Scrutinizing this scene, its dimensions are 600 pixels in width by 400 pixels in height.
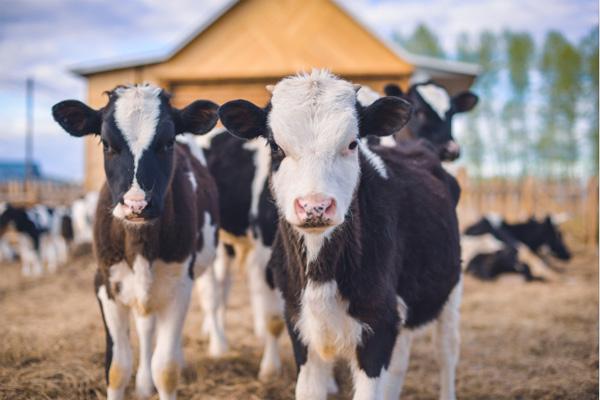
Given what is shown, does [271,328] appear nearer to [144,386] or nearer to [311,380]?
[144,386]

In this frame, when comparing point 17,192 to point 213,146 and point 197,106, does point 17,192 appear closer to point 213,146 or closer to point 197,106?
point 213,146

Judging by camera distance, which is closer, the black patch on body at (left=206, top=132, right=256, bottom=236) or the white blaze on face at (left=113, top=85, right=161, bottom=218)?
the white blaze on face at (left=113, top=85, right=161, bottom=218)

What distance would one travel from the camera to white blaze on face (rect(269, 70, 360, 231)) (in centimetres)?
317

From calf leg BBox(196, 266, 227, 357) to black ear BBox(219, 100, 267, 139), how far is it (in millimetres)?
3303

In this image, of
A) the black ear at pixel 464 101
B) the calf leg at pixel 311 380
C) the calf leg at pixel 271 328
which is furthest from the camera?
the black ear at pixel 464 101

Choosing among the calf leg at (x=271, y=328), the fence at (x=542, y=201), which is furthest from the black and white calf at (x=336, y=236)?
the fence at (x=542, y=201)

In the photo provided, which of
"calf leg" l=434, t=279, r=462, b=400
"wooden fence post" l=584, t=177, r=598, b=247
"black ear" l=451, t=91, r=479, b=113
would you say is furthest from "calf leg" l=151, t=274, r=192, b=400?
"wooden fence post" l=584, t=177, r=598, b=247

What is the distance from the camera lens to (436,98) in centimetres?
669

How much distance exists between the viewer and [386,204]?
391 centimetres

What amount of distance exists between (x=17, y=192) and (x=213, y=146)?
18190mm

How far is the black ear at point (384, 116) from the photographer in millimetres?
3723

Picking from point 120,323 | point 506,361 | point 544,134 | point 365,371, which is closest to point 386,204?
point 365,371

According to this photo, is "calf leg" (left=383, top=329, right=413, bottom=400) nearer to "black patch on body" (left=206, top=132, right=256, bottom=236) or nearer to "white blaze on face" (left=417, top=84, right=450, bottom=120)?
"black patch on body" (left=206, top=132, right=256, bottom=236)

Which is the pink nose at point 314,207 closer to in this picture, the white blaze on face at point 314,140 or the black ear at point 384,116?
the white blaze on face at point 314,140
